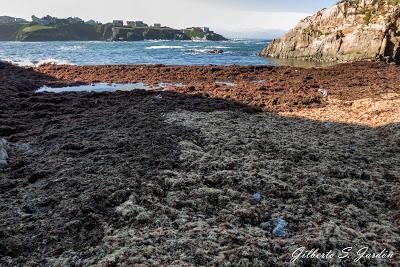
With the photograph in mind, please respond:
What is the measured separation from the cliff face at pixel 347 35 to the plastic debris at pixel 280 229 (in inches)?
1387

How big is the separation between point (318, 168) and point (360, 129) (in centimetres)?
461

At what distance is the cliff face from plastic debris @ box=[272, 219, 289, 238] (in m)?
35.2

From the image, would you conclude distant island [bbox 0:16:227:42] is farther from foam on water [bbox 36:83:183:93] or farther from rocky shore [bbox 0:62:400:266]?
rocky shore [bbox 0:62:400:266]

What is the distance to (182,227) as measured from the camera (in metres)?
6.46

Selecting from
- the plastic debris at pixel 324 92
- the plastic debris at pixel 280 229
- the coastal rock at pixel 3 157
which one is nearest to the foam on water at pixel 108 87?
the plastic debris at pixel 324 92

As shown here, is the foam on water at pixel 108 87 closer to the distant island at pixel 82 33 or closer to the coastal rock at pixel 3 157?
the coastal rock at pixel 3 157

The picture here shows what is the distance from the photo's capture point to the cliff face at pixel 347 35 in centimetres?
3828

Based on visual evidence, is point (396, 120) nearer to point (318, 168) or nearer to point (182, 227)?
point (318, 168)

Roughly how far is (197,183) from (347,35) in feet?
144

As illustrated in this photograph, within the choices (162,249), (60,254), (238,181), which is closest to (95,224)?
(60,254)

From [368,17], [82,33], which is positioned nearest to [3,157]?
[368,17]

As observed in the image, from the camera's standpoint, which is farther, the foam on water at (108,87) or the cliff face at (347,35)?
the cliff face at (347,35)

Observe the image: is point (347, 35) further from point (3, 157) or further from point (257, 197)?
point (3, 157)

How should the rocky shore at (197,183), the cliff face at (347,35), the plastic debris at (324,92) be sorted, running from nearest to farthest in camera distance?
the rocky shore at (197,183) → the plastic debris at (324,92) → the cliff face at (347,35)
